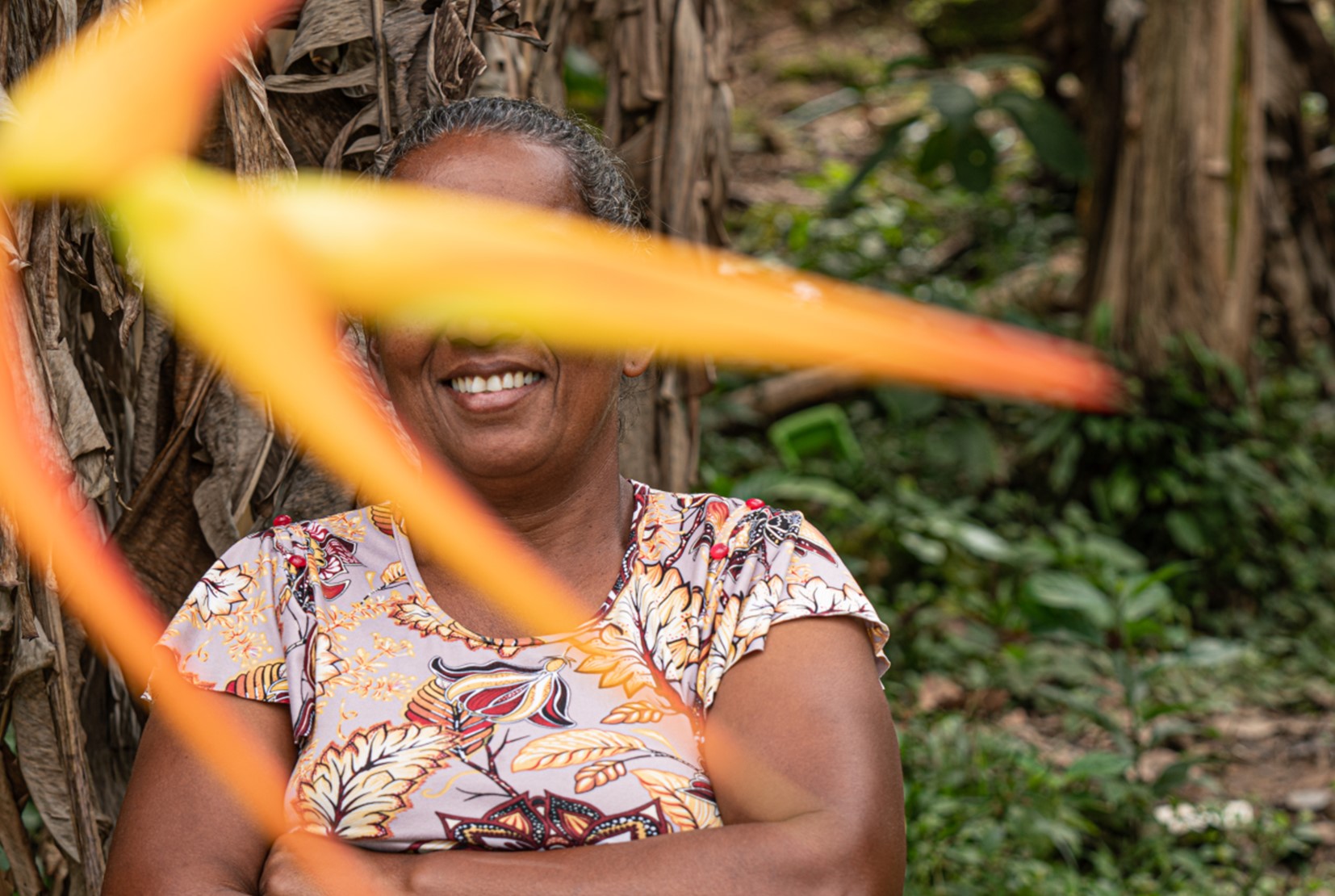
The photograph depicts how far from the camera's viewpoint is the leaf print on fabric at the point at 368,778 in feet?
4.76

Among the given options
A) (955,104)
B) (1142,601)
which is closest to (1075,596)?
(1142,601)

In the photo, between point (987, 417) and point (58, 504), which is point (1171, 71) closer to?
point (987, 417)

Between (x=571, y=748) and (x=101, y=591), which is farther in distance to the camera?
(x=101, y=591)

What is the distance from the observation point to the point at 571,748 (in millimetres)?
1456

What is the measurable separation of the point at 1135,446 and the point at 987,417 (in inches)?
37.0

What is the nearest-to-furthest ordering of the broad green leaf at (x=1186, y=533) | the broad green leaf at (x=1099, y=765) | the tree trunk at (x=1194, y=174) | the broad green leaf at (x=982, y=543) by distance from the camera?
the broad green leaf at (x=1099, y=765)
the broad green leaf at (x=982, y=543)
the broad green leaf at (x=1186, y=533)
the tree trunk at (x=1194, y=174)

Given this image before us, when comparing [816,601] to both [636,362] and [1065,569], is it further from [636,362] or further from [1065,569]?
[1065,569]

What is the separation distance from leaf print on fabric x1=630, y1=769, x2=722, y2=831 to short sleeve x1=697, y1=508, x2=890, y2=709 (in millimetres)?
96

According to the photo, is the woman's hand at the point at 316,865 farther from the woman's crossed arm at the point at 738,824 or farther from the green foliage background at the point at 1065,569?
the green foliage background at the point at 1065,569

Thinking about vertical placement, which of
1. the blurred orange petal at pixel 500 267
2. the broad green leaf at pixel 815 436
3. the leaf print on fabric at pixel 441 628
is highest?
the blurred orange petal at pixel 500 267

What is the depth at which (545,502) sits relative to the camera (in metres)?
1.66

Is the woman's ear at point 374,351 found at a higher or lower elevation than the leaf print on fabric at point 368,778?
higher

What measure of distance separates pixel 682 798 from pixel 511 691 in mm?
235

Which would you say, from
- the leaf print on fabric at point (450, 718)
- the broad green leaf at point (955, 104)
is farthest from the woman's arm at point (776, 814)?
the broad green leaf at point (955, 104)
